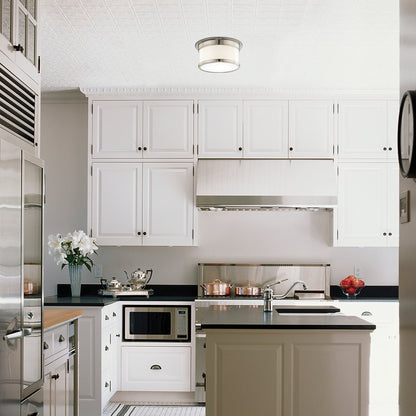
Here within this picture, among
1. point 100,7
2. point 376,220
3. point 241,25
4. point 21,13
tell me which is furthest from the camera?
point 376,220

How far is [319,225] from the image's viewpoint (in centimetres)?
546

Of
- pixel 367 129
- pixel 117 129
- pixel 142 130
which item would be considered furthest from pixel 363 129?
pixel 117 129

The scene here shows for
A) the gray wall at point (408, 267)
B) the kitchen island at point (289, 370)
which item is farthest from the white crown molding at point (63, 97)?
the gray wall at point (408, 267)

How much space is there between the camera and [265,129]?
17.0ft

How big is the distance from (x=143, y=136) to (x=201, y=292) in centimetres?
151

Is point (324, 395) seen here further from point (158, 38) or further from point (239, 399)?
point (158, 38)

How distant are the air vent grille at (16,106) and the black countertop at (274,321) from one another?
1351 mm

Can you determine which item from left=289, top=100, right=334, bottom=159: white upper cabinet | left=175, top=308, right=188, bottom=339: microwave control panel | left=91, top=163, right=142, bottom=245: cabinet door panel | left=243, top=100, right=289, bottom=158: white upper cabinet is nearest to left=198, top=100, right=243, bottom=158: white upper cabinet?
left=243, top=100, right=289, bottom=158: white upper cabinet

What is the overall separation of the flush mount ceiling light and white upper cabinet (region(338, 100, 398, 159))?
1.75m

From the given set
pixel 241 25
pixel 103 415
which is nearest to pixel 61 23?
pixel 241 25

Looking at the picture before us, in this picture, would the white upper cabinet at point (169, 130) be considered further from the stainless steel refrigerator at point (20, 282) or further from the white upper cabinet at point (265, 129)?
the stainless steel refrigerator at point (20, 282)

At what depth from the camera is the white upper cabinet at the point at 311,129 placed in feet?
16.9

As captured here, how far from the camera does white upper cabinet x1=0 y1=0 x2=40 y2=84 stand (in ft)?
7.60

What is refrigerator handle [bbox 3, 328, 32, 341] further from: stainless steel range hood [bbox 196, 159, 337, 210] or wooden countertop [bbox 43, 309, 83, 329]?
stainless steel range hood [bbox 196, 159, 337, 210]
